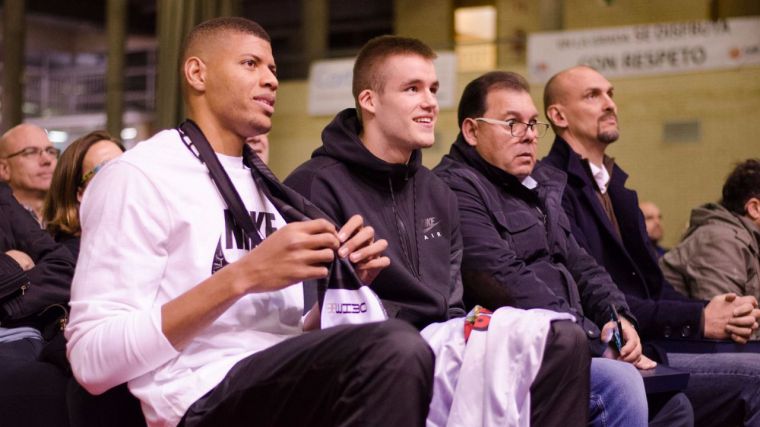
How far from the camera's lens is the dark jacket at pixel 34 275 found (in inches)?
129

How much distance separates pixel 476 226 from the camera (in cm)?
330

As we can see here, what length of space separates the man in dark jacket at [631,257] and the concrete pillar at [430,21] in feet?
31.1

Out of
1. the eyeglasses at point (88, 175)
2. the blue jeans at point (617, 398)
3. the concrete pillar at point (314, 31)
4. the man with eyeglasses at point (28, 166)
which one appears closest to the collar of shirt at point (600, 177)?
Answer: the blue jeans at point (617, 398)

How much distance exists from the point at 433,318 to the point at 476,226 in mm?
535

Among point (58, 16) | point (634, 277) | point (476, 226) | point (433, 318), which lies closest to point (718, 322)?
point (634, 277)

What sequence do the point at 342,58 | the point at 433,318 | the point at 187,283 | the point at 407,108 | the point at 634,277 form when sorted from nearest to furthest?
the point at 187,283 < the point at 433,318 < the point at 407,108 < the point at 634,277 < the point at 342,58

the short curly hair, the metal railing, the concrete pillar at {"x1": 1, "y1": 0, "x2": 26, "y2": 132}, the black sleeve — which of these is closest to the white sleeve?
the black sleeve

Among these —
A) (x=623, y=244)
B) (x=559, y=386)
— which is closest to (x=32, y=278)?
(x=559, y=386)

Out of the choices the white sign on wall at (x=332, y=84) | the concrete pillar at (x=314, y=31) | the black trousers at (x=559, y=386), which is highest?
the concrete pillar at (x=314, y=31)

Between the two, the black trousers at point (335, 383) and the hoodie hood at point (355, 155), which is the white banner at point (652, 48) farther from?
the black trousers at point (335, 383)

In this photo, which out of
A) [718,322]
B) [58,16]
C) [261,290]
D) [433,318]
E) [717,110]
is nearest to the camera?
[261,290]

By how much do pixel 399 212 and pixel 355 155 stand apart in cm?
23

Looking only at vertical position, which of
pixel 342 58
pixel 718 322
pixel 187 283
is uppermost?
pixel 342 58

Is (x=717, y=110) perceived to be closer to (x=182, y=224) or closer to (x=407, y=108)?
(x=407, y=108)
